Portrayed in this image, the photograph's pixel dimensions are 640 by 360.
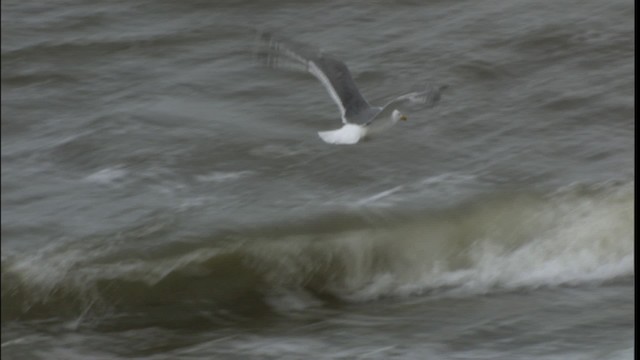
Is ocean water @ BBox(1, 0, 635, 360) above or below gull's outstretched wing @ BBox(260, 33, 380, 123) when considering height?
below

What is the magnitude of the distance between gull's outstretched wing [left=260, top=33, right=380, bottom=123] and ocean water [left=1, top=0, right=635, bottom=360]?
0.84m

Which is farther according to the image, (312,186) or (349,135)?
(312,186)

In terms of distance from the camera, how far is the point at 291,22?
13406 mm

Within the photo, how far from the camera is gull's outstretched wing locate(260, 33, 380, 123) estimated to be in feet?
29.6

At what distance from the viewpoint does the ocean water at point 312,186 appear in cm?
876

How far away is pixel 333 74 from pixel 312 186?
1664mm

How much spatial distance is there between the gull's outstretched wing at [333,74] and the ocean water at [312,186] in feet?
2.75

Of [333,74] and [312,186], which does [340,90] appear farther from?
[312,186]

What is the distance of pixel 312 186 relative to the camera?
35.0 feet

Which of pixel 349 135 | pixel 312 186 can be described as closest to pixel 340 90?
pixel 349 135

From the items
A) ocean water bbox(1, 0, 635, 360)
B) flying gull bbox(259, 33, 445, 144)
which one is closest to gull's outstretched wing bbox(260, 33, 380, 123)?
flying gull bbox(259, 33, 445, 144)

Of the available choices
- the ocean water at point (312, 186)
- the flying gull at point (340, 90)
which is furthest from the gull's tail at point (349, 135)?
the ocean water at point (312, 186)

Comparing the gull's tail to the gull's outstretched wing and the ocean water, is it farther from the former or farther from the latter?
the ocean water

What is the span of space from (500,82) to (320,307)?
12.1 feet
